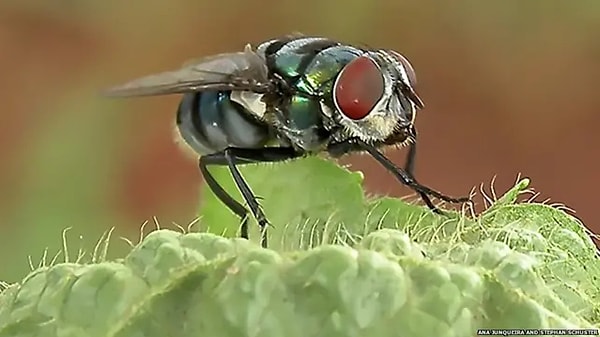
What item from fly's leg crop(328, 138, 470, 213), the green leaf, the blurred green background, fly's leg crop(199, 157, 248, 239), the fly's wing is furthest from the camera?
the blurred green background

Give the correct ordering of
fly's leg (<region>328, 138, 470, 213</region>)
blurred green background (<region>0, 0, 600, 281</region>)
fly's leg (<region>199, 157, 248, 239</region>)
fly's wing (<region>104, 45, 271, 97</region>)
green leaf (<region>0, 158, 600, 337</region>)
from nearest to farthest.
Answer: green leaf (<region>0, 158, 600, 337</region>)
fly's leg (<region>199, 157, 248, 239</region>)
fly's wing (<region>104, 45, 271, 97</region>)
fly's leg (<region>328, 138, 470, 213</region>)
blurred green background (<region>0, 0, 600, 281</region>)

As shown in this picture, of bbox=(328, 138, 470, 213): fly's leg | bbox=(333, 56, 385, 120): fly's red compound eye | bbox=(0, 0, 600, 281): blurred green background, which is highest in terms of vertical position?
bbox=(333, 56, 385, 120): fly's red compound eye

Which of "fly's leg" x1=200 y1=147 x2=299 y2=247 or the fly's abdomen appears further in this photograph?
the fly's abdomen

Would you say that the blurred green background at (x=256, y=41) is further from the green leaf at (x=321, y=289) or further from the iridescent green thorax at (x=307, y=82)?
the green leaf at (x=321, y=289)

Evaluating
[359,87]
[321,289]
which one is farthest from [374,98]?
[321,289]

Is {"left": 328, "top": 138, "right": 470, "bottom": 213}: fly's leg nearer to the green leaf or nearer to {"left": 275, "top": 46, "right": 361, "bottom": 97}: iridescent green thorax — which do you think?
{"left": 275, "top": 46, "right": 361, "bottom": 97}: iridescent green thorax

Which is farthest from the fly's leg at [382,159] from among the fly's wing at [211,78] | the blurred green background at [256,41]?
the blurred green background at [256,41]

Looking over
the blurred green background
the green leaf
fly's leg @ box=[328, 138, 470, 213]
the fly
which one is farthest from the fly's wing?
the blurred green background

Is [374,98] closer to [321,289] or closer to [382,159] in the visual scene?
[382,159]

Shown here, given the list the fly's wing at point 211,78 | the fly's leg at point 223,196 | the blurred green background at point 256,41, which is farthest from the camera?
the blurred green background at point 256,41

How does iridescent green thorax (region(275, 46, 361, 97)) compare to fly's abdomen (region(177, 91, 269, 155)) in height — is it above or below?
above
